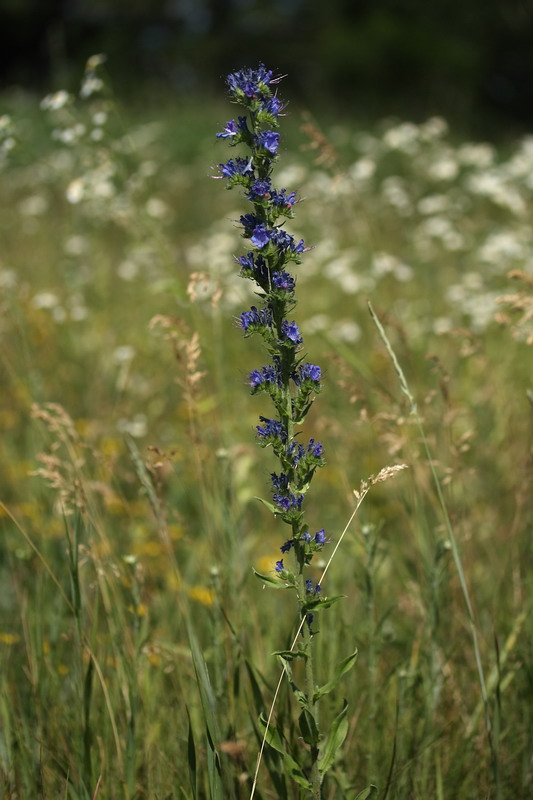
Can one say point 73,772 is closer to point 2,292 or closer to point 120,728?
point 120,728

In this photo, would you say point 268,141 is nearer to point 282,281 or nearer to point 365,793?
point 282,281

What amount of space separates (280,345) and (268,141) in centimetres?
30

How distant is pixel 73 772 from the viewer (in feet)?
5.15

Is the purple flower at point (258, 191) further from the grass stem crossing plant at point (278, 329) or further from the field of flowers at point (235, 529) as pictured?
the field of flowers at point (235, 529)

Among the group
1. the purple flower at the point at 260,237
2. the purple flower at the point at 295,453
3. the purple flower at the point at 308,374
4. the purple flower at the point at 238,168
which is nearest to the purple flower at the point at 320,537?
the purple flower at the point at 295,453

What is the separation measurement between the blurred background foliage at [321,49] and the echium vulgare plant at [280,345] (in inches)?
428

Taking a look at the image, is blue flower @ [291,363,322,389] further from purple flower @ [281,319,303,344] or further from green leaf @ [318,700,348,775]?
green leaf @ [318,700,348,775]

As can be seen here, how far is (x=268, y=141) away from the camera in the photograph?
1244 millimetres

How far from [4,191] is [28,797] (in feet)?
24.1

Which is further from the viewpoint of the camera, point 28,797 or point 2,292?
point 2,292

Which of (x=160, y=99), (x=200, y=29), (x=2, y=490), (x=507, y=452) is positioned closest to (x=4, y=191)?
(x=2, y=490)

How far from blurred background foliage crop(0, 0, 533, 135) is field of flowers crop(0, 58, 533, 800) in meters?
8.37

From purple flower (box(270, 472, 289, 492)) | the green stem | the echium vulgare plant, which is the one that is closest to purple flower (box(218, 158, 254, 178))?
the echium vulgare plant

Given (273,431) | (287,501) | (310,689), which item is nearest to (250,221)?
(273,431)
